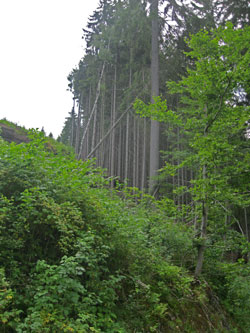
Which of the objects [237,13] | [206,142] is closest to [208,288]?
[206,142]

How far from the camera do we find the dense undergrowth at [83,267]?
3092 millimetres

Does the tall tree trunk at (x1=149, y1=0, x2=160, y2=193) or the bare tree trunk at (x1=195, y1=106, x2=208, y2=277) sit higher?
the tall tree trunk at (x1=149, y1=0, x2=160, y2=193)

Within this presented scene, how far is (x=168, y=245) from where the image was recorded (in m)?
6.16

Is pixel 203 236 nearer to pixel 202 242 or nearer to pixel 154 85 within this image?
pixel 202 242

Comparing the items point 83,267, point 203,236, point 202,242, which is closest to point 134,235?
point 83,267

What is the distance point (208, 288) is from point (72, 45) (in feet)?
91.6

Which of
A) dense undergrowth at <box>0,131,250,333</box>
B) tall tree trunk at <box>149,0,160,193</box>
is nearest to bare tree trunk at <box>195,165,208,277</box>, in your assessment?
dense undergrowth at <box>0,131,250,333</box>

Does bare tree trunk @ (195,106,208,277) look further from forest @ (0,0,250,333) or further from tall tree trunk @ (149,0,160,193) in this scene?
tall tree trunk @ (149,0,160,193)

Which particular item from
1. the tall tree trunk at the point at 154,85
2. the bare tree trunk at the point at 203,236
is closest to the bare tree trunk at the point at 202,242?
the bare tree trunk at the point at 203,236

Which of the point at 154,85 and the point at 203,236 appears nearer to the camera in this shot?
the point at 203,236

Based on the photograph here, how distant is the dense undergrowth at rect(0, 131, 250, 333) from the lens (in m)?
3.09

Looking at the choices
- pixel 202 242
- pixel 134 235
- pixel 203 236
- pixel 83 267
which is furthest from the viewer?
pixel 203 236

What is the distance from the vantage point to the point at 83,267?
149 inches

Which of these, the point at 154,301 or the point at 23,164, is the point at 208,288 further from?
the point at 23,164
